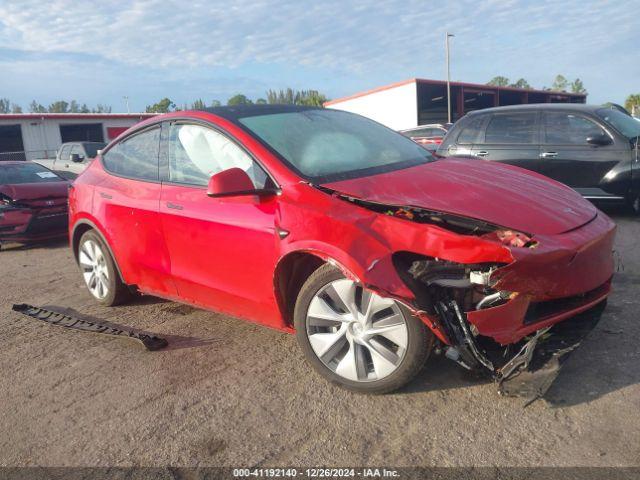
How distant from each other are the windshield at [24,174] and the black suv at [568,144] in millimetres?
6363

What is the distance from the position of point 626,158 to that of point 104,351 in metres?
6.39

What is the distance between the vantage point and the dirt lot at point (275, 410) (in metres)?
2.51

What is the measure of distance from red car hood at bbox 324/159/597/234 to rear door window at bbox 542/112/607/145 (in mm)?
3966

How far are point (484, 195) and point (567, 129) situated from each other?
497 cm

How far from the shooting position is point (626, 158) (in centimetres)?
671

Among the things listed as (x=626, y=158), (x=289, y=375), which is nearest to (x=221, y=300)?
(x=289, y=375)

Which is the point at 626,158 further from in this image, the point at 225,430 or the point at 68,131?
the point at 68,131

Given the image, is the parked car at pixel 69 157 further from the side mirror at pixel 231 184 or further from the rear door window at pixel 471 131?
the side mirror at pixel 231 184

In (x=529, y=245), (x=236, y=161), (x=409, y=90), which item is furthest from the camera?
(x=409, y=90)

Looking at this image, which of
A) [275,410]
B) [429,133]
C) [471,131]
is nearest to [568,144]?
[471,131]

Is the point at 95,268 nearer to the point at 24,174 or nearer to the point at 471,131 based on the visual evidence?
the point at 24,174

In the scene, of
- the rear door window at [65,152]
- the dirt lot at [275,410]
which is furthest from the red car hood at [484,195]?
the rear door window at [65,152]

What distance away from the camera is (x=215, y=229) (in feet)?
11.4

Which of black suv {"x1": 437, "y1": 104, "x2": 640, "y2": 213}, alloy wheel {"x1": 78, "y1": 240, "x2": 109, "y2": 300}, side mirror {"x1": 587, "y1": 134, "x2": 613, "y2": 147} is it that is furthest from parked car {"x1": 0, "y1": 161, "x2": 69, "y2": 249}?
side mirror {"x1": 587, "y1": 134, "x2": 613, "y2": 147}
